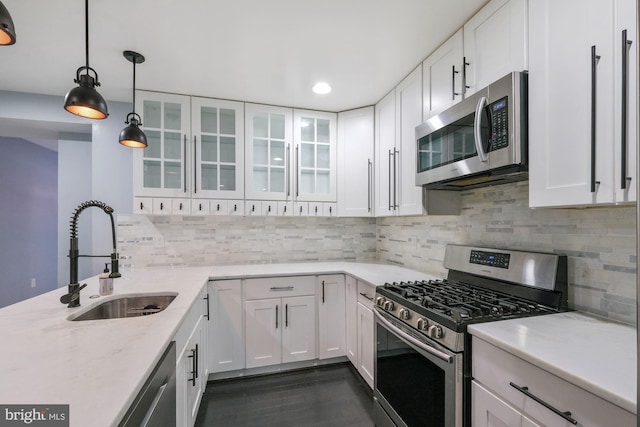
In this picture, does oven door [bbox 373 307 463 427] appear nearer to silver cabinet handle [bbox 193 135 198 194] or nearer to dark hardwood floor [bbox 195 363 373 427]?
dark hardwood floor [bbox 195 363 373 427]

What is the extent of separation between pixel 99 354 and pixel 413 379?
1391 millimetres

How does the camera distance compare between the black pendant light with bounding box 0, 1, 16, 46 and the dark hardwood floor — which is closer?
the black pendant light with bounding box 0, 1, 16, 46

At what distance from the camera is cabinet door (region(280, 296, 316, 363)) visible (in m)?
2.49

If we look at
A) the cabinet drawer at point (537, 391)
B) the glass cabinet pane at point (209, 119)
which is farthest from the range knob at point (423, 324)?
the glass cabinet pane at point (209, 119)

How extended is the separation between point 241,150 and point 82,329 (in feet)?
6.26

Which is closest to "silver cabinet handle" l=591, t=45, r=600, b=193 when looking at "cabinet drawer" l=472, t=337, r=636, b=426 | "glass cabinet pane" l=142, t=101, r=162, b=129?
"cabinet drawer" l=472, t=337, r=636, b=426

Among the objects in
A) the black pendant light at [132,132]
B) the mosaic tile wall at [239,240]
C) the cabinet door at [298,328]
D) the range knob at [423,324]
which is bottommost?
the cabinet door at [298,328]

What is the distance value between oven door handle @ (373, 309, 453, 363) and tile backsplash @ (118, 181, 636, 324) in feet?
2.31

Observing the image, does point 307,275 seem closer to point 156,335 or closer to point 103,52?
point 156,335

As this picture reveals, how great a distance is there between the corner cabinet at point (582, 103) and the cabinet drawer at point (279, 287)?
1.79 meters

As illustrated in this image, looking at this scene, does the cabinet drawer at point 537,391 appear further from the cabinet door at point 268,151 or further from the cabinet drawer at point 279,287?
the cabinet door at point 268,151

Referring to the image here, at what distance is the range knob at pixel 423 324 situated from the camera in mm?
1373

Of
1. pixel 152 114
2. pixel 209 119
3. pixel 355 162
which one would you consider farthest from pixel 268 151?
pixel 152 114

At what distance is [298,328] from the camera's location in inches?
99.3
